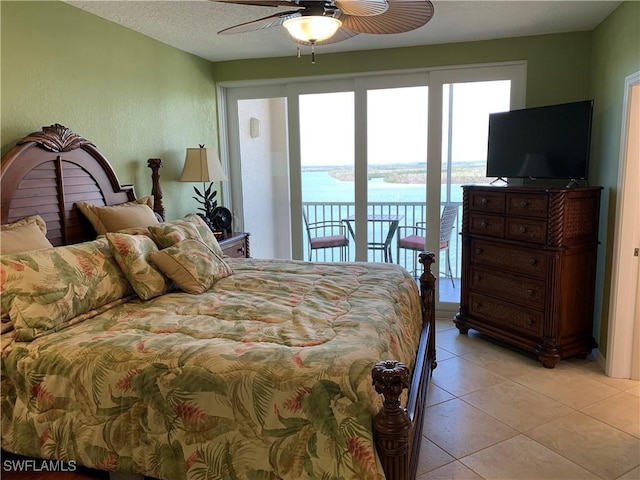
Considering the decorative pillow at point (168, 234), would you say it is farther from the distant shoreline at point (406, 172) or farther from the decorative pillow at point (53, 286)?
the distant shoreline at point (406, 172)

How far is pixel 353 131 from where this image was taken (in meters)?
4.41

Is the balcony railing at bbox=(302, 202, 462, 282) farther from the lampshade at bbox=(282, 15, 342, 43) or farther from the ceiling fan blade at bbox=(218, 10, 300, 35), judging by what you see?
the lampshade at bbox=(282, 15, 342, 43)

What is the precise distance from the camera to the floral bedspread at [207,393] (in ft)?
5.04

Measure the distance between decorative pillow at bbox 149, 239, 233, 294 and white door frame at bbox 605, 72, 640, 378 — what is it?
103 inches

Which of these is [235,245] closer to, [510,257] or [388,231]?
[388,231]

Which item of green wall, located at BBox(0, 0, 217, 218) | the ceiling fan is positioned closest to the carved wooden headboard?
green wall, located at BBox(0, 0, 217, 218)

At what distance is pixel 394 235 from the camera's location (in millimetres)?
4535

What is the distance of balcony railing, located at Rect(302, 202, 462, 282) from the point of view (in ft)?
14.5

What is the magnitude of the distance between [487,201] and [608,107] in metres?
1.02

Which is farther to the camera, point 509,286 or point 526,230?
point 509,286

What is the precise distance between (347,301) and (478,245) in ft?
5.99

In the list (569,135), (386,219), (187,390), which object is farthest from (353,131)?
(187,390)

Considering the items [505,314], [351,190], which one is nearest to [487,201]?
[505,314]

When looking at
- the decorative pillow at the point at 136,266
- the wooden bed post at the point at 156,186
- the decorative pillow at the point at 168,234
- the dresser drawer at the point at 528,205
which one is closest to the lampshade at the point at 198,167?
the wooden bed post at the point at 156,186
